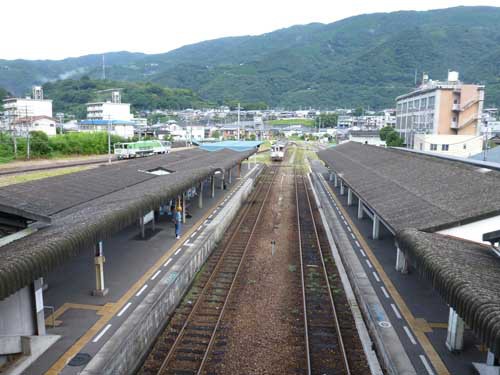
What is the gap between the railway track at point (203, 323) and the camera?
10.2m

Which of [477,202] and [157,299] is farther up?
[477,202]

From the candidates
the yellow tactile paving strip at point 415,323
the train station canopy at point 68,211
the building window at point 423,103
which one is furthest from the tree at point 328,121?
the yellow tactile paving strip at point 415,323

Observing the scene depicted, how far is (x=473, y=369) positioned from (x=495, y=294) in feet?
8.90

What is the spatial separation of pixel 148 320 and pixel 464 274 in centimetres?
753

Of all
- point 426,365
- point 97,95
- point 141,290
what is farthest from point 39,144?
point 97,95

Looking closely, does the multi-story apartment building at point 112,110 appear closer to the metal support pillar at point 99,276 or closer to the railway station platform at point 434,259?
the railway station platform at point 434,259

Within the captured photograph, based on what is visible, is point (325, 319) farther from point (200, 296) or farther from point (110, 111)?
point (110, 111)

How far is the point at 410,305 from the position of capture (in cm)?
1230

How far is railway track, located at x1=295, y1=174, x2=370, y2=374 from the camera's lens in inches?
404

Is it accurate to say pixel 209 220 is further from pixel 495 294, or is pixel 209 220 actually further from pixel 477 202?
pixel 495 294

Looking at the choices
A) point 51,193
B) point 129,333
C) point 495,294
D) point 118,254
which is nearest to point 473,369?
point 495,294

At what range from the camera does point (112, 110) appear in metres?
104

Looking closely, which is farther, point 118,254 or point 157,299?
point 118,254

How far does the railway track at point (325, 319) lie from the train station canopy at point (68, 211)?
20.4 ft
